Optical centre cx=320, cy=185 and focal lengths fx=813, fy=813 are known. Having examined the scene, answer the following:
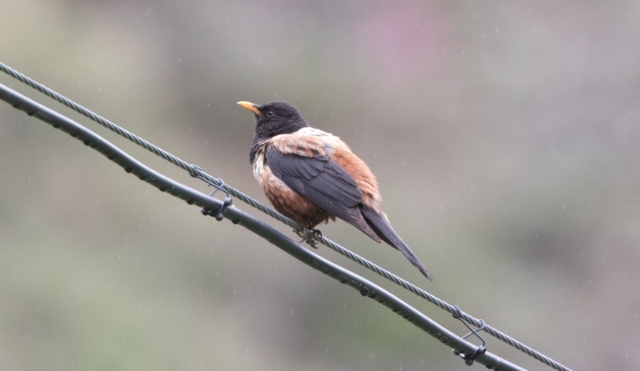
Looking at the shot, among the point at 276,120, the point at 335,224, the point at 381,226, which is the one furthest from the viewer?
the point at 335,224

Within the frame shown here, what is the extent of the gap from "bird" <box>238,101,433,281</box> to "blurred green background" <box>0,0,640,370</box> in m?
7.57

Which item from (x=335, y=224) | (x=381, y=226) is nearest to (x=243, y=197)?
(x=381, y=226)

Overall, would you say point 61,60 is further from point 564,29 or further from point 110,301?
point 564,29

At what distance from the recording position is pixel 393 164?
58.2 feet

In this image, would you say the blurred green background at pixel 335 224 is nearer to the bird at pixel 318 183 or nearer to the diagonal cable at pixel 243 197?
the bird at pixel 318 183

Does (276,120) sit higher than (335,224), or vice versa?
(276,120)

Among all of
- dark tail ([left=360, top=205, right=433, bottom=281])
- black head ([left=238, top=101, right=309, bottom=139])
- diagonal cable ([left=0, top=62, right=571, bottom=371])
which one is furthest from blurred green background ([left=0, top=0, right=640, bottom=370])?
diagonal cable ([left=0, top=62, right=571, bottom=371])

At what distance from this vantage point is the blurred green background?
1493 cm

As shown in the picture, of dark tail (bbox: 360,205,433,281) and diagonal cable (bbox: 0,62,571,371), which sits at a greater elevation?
diagonal cable (bbox: 0,62,571,371)

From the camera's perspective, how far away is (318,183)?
524 centimetres

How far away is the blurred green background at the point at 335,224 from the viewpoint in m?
14.9

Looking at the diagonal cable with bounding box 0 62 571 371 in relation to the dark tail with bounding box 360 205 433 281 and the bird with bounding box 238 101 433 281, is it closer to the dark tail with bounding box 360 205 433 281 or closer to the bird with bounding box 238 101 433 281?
the dark tail with bounding box 360 205 433 281

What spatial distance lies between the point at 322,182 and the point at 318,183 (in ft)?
0.09

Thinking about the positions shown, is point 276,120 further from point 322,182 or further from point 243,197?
point 243,197
